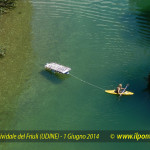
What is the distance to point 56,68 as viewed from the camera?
106ft

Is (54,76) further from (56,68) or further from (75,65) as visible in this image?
(75,65)

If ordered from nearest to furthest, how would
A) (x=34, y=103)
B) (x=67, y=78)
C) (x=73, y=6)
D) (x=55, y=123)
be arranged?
1. (x=55, y=123)
2. (x=34, y=103)
3. (x=67, y=78)
4. (x=73, y=6)

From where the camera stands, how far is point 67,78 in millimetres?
32281

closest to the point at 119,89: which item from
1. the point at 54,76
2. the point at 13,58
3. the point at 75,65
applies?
the point at 75,65

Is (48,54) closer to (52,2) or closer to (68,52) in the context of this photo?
(68,52)

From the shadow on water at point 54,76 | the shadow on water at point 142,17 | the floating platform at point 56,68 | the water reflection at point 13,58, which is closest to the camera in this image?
the water reflection at point 13,58

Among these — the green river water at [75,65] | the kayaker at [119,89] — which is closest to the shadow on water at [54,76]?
the green river water at [75,65]

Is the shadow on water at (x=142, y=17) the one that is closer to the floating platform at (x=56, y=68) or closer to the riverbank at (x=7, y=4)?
the floating platform at (x=56, y=68)

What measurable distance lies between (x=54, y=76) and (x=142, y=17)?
19.5 meters

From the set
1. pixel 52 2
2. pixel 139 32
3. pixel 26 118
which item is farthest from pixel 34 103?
A: pixel 52 2

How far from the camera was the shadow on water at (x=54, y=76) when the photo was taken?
3212 cm

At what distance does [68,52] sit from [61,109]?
1015cm

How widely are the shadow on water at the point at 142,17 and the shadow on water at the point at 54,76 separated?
13.6 meters

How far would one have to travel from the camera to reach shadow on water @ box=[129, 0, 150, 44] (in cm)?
3916
